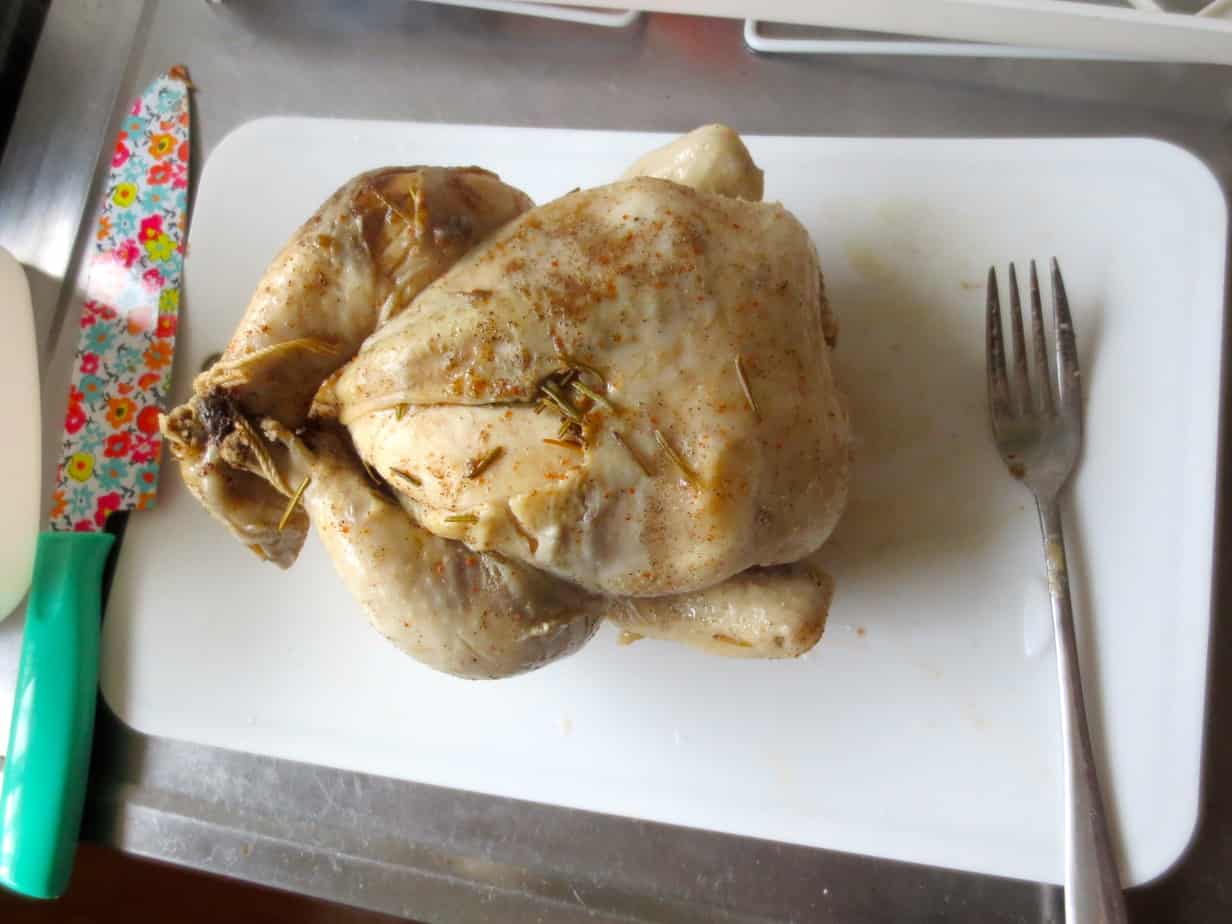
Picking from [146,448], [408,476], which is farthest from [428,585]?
[146,448]

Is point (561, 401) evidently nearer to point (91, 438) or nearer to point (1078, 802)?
point (1078, 802)

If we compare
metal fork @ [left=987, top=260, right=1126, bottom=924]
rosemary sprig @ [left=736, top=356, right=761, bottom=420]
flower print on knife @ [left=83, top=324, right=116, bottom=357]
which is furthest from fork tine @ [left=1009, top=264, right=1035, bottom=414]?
flower print on knife @ [left=83, top=324, right=116, bottom=357]

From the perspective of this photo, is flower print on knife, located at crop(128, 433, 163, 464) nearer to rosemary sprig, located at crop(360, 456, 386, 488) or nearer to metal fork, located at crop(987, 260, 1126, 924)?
rosemary sprig, located at crop(360, 456, 386, 488)

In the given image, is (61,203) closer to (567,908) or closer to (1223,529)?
(567,908)

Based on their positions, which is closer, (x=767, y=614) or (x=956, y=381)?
(x=767, y=614)

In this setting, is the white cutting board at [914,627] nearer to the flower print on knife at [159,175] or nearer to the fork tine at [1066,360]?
the fork tine at [1066,360]

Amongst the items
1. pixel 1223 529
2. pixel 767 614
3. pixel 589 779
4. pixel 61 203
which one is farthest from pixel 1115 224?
pixel 61 203
